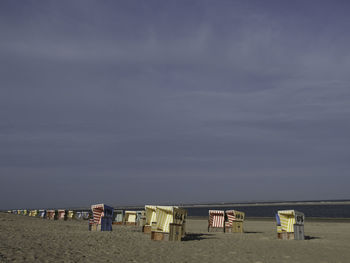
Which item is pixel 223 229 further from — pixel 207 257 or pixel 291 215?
pixel 207 257

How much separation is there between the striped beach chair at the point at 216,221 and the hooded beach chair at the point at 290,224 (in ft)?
19.9

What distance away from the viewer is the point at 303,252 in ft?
48.9

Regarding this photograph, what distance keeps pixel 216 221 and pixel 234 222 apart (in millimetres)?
1394

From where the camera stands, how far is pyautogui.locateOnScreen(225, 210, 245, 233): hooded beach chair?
1025 inches

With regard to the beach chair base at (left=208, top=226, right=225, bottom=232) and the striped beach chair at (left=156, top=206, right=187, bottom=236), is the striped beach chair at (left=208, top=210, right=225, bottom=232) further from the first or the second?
the striped beach chair at (left=156, top=206, right=187, bottom=236)

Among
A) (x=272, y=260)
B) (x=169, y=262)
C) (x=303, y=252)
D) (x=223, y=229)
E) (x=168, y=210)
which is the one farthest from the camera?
(x=223, y=229)

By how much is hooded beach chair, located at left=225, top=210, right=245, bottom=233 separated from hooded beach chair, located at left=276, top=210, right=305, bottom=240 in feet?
17.2

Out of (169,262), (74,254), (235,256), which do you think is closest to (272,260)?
(235,256)

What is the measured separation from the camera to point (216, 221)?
26703 millimetres

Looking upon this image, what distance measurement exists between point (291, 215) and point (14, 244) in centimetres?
1469

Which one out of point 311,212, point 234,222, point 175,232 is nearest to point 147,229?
point 175,232

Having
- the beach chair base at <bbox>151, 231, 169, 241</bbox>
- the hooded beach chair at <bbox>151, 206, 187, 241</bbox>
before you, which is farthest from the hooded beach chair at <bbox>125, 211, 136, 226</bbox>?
the beach chair base at <bbox>151, 231, 169, 241</bbox>

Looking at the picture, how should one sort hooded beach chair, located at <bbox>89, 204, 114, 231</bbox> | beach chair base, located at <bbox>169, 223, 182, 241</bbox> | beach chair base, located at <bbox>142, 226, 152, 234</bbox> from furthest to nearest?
hooded beach chair, located at <bbox>89, 204, 114, 231</bbox>
beach chair base, located at <bbox>142, 226, 152, 234</bbox>
beach chair base, located at <bbox>169, 223, 182, 241</bbox>

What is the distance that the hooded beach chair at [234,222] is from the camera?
26047 mm
